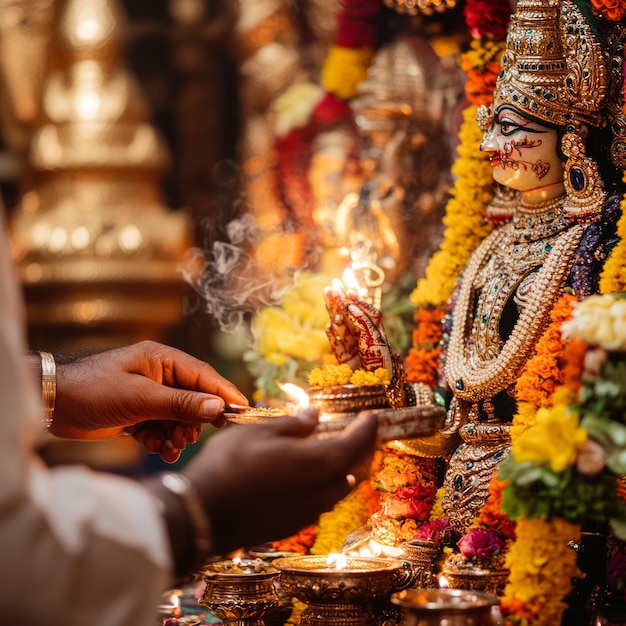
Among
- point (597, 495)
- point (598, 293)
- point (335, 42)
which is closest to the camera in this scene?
point (597, 495)

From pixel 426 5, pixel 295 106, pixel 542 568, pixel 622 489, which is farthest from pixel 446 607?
pixel 295 106

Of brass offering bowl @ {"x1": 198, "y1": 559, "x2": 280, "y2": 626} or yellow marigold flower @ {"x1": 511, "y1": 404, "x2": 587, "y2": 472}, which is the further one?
brass offering bowl @ {"x1": 198, "y1": 559, "x2": 280, "y2": 626}

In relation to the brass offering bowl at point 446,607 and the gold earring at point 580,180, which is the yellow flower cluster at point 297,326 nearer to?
the gold earring at point 580,180

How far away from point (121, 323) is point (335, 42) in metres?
1.97

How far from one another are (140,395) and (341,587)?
25.6 inches

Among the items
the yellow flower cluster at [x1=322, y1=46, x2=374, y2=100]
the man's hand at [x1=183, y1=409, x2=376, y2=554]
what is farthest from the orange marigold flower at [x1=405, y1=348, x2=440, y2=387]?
the yellow flower cluster at [x1=322, y1=46, x2=374, y2=100]

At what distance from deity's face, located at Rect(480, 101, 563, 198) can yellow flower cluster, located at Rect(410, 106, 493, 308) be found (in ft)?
0.89

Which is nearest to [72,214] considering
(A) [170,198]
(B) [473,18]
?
(A) [170,198]

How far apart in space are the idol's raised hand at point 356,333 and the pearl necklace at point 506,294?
22 centimetres

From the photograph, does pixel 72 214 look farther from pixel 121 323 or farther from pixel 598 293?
pixel 598 293

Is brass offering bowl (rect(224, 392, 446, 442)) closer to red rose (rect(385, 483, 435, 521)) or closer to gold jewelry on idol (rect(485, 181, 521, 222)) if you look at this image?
red rose (rect(385, 483, 435, 521))

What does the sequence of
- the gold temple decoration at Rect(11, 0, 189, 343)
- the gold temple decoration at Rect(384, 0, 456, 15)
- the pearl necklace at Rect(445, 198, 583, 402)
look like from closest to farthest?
1. the pearl necklace at Rect(445, 198, 583, 402)
2. the gold temple decoration at Rect(384, 0, 456, 15)
3. the gold temple decoration at Rect(11, 0, 189, 343)

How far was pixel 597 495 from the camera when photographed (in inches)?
77.4

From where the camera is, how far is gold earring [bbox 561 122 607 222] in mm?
2533
